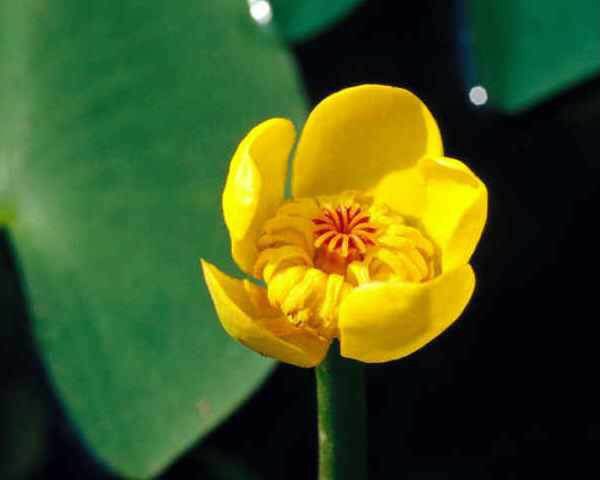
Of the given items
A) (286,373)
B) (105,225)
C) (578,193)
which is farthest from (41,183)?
(578,193)

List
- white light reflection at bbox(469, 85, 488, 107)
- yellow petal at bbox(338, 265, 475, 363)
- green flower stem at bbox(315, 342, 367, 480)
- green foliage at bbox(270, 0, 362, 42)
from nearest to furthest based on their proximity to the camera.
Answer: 1. yellow petal at bbox(338, 265, 475, 363)
2. green flower stem at bbox(315, 342, 367, 480)
3. green foliage at bbox(270, 0, 362, 42)
4. white light reflection at bbox(469, 85, 488, 107)

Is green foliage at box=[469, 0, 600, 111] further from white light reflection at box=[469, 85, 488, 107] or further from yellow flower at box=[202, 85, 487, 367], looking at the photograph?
yellow flower at box=[202, 85, 487, 367]

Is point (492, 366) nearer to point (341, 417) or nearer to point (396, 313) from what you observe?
point (341, 417)

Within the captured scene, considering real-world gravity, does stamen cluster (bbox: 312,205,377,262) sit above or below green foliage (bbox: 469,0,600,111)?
above

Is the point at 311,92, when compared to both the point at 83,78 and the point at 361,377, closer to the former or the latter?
the point at 83,78

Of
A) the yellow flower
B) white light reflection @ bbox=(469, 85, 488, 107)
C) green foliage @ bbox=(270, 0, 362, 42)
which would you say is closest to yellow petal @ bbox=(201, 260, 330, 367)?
the yellow flower

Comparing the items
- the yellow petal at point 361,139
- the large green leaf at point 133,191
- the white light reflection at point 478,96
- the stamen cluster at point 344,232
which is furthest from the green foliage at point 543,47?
the stamen cluster at point 344,232
